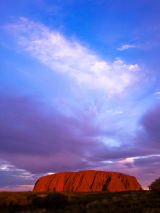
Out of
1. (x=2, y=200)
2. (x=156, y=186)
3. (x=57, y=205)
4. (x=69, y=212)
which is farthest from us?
(x=156, y=186)

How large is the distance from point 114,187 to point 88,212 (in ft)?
581

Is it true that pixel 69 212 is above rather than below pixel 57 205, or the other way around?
below

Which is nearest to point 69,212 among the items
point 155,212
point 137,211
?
point 137,211

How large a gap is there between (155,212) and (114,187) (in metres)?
181

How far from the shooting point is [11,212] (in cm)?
3284

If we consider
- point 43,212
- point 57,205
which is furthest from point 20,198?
point 43,212

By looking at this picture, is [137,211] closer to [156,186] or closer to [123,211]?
[123,211]

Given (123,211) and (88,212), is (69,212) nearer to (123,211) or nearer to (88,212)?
(88,212)

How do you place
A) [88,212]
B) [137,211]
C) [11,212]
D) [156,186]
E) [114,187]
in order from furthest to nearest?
1. [114,187]
2. [156,186]
3. [11,212]
4. [88,212]
5. [137,211]

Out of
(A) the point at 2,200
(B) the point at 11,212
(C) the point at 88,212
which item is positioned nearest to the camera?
(C) the point at 88,212

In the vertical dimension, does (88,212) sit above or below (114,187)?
below

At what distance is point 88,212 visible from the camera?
79.5 feet

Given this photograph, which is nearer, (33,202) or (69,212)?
(69,212)

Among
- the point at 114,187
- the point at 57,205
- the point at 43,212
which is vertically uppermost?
the point at 114,187
